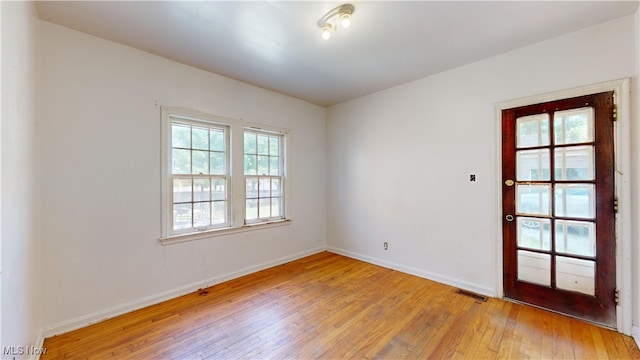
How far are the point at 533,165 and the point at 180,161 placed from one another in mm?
3908

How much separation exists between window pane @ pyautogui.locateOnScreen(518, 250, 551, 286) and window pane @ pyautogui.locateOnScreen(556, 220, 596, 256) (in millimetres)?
180

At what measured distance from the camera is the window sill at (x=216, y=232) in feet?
9.48

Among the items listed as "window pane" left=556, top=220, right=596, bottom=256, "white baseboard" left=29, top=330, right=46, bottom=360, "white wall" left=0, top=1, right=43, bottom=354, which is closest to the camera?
"white wall" left=0, top=1, right=43, bottom=354

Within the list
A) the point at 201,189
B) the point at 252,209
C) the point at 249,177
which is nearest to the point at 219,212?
the point at 201,189

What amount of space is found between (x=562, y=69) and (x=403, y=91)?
1.67 metres

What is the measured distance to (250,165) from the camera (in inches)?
149

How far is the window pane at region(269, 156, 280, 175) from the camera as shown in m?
4.08

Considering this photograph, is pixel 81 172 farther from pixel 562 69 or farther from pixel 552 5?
pixel 562 69

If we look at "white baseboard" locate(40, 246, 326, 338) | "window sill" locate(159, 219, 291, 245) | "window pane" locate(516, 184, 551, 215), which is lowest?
"white baseboard" locate(40, 246, 326, 338)

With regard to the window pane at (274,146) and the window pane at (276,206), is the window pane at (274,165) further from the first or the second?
the window pane at (276,206)

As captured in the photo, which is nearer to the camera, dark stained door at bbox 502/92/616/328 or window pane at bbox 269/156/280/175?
dark stained door at bbox 502/92/616/328

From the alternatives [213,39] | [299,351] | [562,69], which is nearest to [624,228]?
[562,69]

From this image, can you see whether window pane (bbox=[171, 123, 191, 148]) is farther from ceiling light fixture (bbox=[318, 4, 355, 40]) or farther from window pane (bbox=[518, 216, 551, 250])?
window pane (bbox=[518, 216, 551, 250])

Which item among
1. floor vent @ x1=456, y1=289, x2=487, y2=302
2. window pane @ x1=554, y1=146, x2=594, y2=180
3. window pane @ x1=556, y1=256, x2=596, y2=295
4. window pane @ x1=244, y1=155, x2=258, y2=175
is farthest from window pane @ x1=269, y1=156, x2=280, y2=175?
window pane @ x1=556, y1=256, x2=596, y2=295
